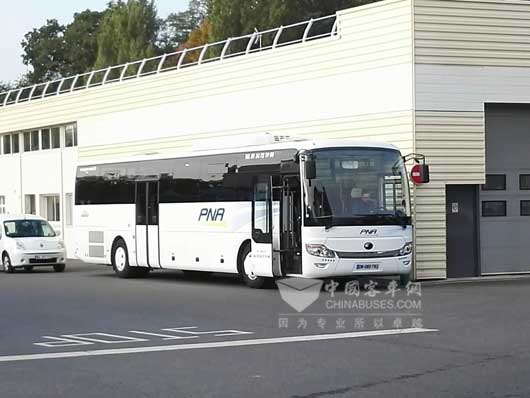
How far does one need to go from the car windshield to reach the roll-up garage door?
13.9 metres

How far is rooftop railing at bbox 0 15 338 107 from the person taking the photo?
26809mm

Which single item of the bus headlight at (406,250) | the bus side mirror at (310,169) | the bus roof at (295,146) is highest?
the bus roof at (295,146)

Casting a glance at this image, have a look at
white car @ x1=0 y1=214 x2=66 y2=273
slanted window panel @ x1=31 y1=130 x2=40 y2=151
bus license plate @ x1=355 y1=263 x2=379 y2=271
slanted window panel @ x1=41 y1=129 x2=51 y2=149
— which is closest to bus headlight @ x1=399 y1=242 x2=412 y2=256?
bus license plate @ x1=355 y1=263 x2=379 y2=271

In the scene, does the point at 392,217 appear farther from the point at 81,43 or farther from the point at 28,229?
the point at 81,43

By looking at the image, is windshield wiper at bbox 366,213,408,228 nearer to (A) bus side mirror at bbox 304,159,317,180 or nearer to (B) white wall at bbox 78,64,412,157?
(A) bus side mirror at bbox 304,159,317,180

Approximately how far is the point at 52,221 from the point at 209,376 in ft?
103

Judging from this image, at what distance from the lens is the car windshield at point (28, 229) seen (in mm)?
31094

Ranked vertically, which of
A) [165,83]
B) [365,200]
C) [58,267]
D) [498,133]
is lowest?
[58,267]

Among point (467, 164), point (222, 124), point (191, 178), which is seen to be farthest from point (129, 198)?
point (467, 164)

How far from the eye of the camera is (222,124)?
30188 mm

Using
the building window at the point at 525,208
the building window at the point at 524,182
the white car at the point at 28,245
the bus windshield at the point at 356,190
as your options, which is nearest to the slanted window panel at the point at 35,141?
the white car at the point at 28,245

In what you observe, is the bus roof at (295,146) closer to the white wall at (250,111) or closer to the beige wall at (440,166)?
the beige wall at (440,166)

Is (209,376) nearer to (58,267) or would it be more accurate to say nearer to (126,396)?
(126,396)

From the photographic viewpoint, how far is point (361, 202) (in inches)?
799
